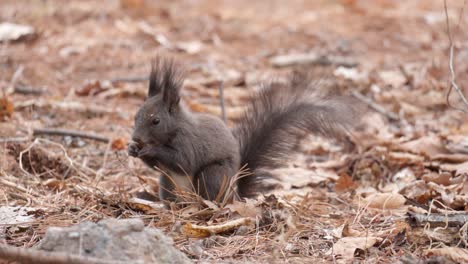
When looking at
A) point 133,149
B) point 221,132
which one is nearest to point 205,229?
point 133,149

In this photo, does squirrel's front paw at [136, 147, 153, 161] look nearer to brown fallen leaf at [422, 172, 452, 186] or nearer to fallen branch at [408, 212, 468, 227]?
fallen branch at [408, 212, 468, 227]

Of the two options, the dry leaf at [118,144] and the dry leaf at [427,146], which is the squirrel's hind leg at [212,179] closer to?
the dry leaf at [118,144]

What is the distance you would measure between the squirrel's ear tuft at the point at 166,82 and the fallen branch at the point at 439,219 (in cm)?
127

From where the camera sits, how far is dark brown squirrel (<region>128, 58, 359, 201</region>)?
10.4 feet

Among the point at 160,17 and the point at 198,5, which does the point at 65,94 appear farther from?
the point at 198,5

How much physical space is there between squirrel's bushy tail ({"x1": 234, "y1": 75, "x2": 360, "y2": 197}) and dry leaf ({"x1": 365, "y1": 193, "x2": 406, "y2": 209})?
0.37m

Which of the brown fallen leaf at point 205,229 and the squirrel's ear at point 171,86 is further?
the squirrel's ear at point 171,86

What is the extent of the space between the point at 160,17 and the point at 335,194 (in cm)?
501

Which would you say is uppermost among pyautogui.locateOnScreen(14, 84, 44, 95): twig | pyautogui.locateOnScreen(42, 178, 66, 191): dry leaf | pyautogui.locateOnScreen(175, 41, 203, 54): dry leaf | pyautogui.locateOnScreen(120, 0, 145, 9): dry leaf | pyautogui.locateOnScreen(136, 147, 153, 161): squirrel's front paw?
pyautogui.locateOnScreen(136, 147, 153, 161): squirrel's front paw

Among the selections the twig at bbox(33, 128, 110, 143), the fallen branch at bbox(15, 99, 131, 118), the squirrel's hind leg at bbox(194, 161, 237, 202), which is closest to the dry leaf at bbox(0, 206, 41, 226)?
the squirrel's hind leg at bbox(194, 161, 237, 202)

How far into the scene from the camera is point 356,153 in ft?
13.7

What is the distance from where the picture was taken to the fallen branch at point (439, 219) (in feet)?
8.23

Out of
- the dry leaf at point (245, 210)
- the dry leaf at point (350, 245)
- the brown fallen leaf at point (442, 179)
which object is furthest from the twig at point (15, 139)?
the brown fallen leaf at point (442, 179)

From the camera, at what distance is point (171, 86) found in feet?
10.5
